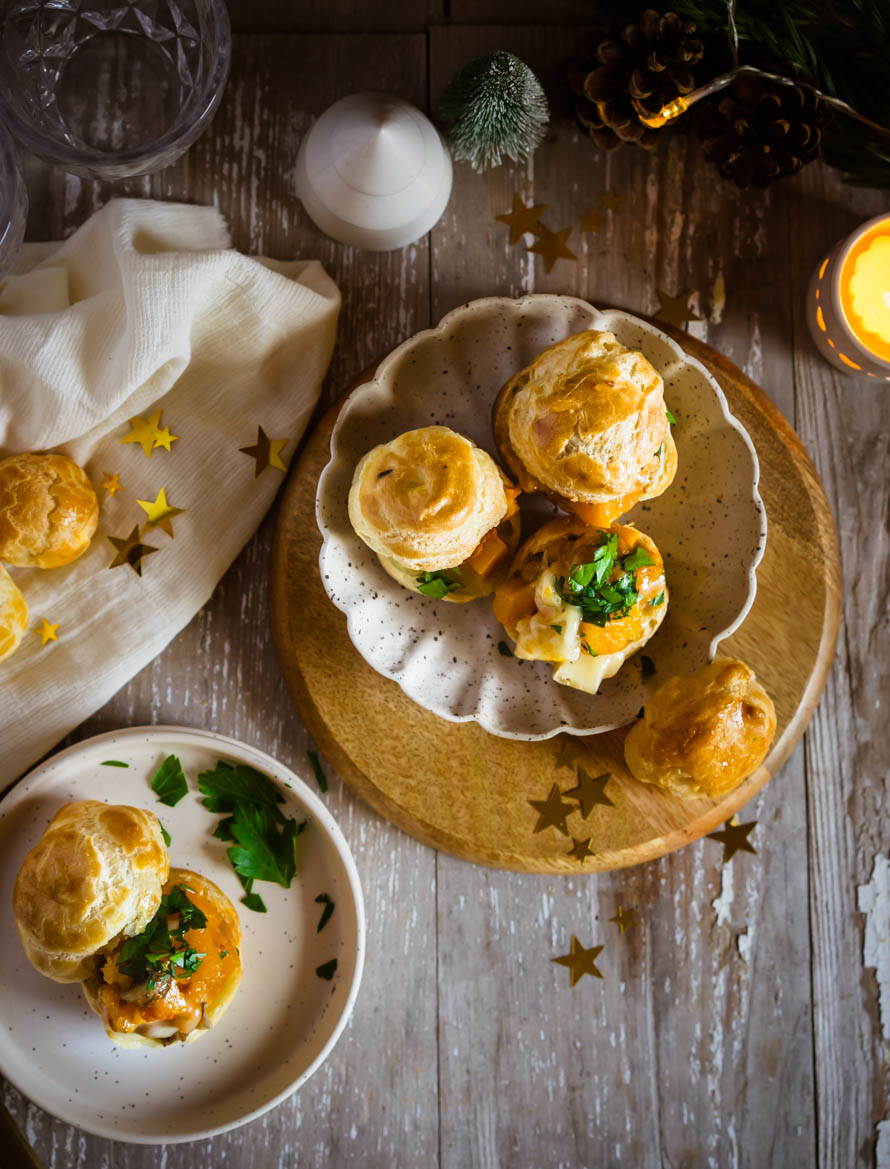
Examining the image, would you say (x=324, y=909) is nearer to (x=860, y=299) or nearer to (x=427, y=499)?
(x=427, y=499)

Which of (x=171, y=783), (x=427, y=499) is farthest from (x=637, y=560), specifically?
(x=171, y=783)

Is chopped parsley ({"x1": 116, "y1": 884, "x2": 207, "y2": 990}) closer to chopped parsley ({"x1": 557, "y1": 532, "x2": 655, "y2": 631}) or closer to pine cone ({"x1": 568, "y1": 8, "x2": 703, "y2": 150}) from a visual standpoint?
chopped parsley ({"x1": 557, "y1": 532, "x2": 655, "y2": 631})

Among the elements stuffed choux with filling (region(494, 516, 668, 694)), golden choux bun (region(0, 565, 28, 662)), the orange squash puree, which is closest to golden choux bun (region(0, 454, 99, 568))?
golden choux bun (region(0, 565, 28, 662))

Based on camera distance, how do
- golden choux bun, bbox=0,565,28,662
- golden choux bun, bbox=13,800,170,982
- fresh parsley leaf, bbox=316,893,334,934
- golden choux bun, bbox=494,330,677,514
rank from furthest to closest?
fresh parsley leaf, bbox=316,893,334,934 → golden choux bun, bbox=0,565,28,662 → golden choux bun, bbox=13,800,170,982 → golden choux bun, bbox=494,330,677,514

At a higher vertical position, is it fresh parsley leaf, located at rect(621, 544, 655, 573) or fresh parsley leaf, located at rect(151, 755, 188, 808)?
fresh parsley leaf, located at rect(621, 544, 655, 573)

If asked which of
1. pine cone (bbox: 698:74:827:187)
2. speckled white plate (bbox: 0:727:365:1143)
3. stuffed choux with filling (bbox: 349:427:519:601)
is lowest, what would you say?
speckled white plate (bbox: 0:727:365:1143)

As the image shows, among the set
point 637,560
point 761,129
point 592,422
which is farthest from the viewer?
point 761,129

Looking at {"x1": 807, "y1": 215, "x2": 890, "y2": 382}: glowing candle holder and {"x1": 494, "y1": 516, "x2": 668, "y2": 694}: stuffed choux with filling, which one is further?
{"x1": 807, "y1": 215, "x2": 890, "y2": 382}: glowing candle holder

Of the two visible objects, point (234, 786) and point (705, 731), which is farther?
point (234, 786)
